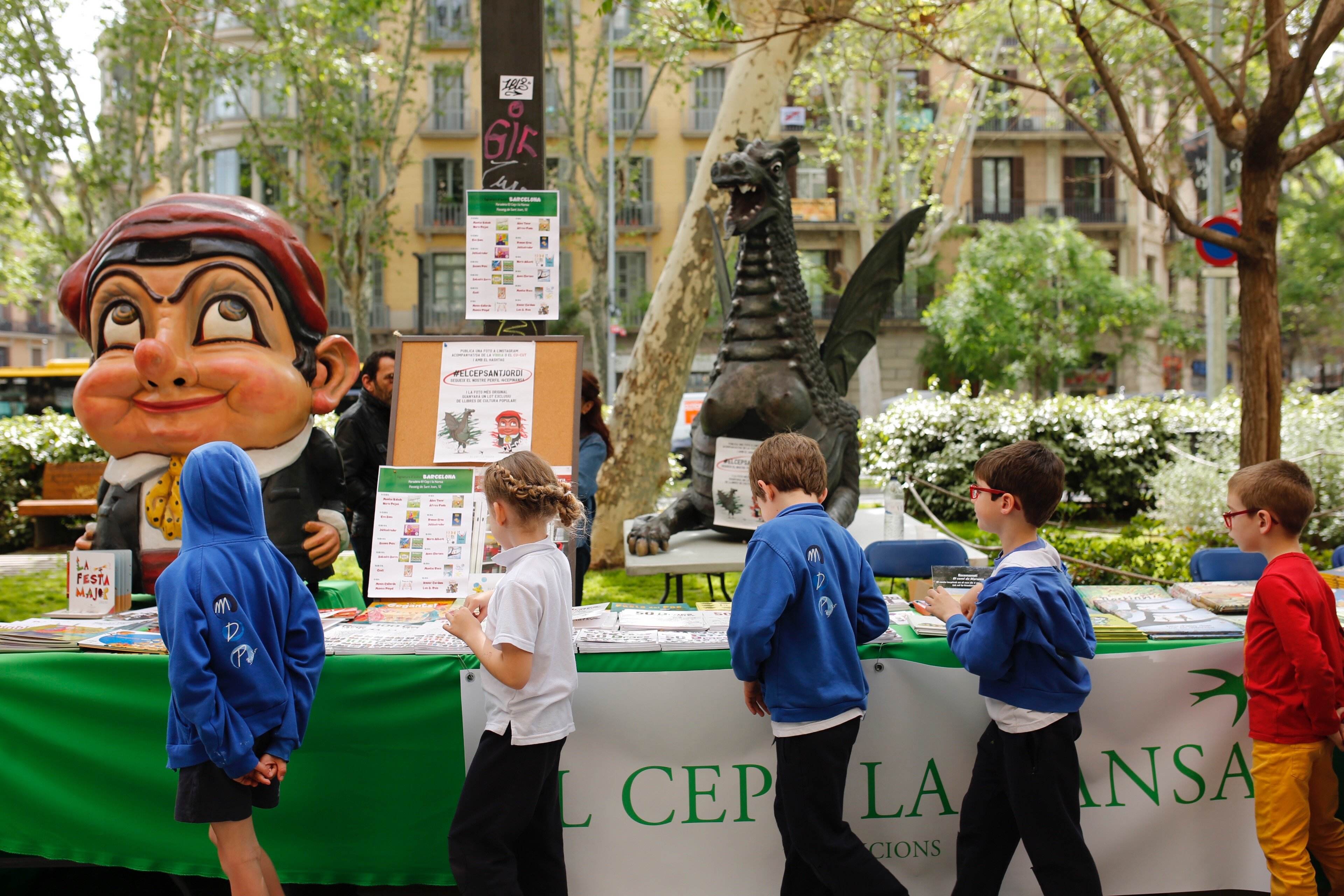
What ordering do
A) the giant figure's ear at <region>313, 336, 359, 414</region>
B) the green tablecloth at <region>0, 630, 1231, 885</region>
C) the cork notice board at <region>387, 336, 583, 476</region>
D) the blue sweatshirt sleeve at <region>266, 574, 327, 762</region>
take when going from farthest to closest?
the giant figure's ear at <region>313, 336, 359, 414</region>
the cork notice board at <region>387, 336, 583, 476</region>
the green tablecloth at <region>0, 630, 1231, 885</region>
the blue sweatshirt sleeve at <region>266, 574, 327, 762</region>

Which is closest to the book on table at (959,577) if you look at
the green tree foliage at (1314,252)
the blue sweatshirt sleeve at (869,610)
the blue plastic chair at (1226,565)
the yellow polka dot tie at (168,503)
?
the blue sweatshirt sleeve at (869,610)

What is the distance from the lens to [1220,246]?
4590 mm

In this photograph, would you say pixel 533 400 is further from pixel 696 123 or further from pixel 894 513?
pixel 696 123

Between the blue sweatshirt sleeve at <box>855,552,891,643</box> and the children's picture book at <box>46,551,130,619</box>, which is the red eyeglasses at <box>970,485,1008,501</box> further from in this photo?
the children's picture book at <box>46,551,130,619</box>

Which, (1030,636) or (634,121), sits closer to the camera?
(1030,636)

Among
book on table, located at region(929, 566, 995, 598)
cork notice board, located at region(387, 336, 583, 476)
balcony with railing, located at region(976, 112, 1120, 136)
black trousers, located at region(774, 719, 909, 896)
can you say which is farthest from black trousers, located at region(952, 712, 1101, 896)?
balcony with railing, located at region(976, 112, 1120, 136)

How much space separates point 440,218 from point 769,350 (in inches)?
979

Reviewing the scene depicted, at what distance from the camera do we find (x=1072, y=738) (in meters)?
2.39

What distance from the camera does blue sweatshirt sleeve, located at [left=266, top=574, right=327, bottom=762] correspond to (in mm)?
2314

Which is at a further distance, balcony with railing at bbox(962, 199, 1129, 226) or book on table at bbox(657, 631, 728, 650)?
balcony with railing at bbox(962, 199, 1129, 226)

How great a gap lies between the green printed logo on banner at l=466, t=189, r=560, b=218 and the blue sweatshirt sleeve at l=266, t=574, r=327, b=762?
1.64 m

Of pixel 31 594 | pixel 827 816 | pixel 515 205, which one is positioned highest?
pixel 515 205

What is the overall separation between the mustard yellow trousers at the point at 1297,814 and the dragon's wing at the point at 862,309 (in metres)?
2.91

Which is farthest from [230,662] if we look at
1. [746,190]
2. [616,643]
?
[746,190]
